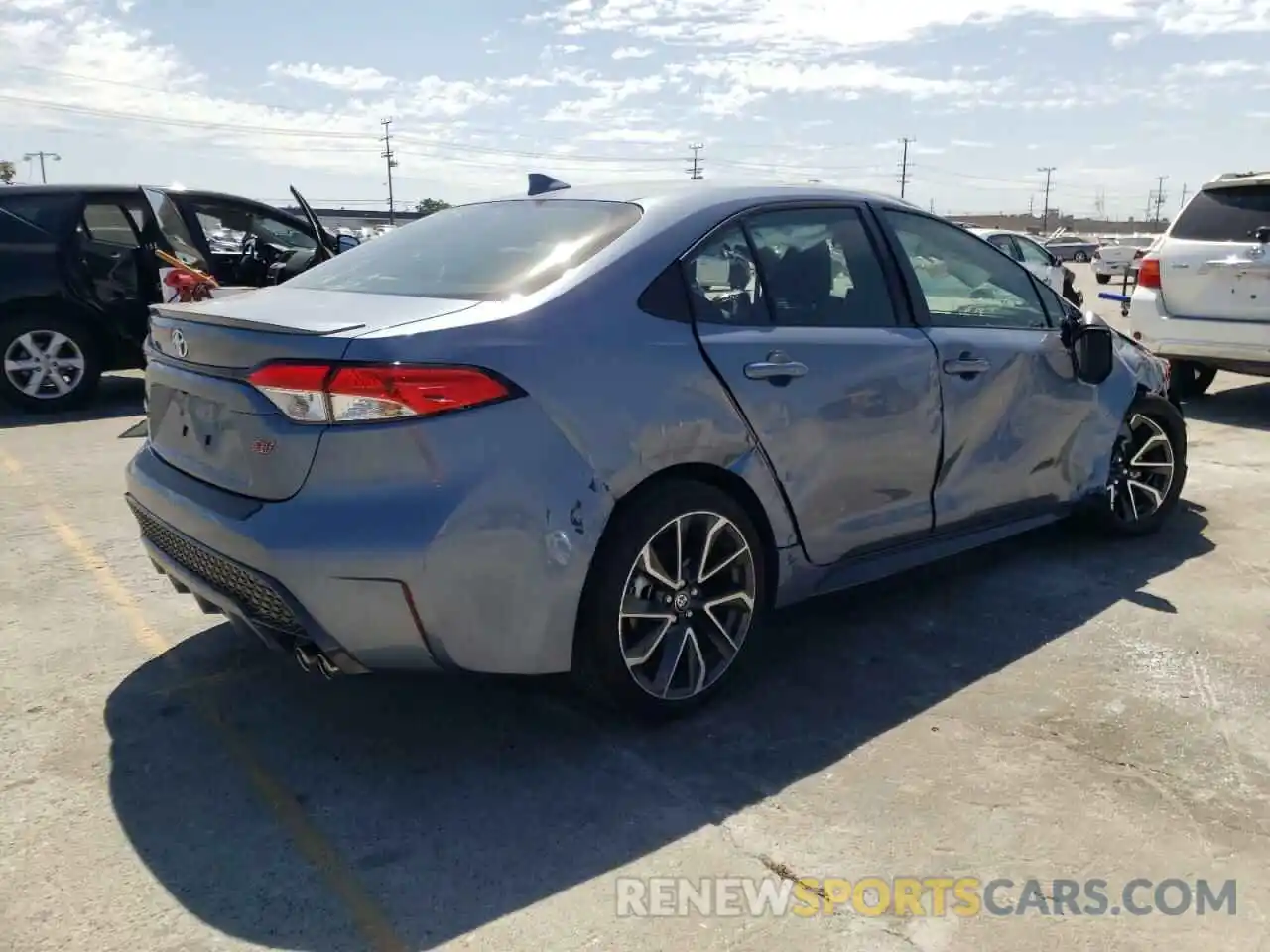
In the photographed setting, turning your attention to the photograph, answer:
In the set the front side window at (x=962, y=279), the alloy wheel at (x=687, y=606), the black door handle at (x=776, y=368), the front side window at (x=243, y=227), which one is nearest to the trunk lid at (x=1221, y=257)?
the front side window at (x=962, y=279)

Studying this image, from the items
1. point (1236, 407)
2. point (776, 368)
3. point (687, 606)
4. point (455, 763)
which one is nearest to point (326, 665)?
point (455, 763)

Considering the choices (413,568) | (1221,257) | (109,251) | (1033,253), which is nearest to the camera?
(413,568)

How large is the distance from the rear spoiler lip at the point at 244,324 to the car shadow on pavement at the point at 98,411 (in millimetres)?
5559

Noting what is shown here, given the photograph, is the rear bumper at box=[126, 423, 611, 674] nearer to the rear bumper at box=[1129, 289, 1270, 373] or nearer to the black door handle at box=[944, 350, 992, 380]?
the black door handle at box=[944, 350, 992, 380]

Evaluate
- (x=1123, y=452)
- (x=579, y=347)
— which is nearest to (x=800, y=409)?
(x=579, y=347)

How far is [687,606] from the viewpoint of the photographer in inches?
127

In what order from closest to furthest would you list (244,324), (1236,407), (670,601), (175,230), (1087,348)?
(244,324)
(670,601)
(1087,348)
(175,230)
(1236,407)

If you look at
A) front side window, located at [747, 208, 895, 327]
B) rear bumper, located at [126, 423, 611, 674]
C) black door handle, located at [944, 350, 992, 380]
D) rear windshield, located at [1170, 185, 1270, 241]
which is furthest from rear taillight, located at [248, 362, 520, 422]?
rear windshield, located at [1170, 185, 1270, 241]

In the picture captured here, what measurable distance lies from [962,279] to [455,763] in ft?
8.77

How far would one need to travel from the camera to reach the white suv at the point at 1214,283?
25.1ft

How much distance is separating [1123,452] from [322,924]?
13.5 feet

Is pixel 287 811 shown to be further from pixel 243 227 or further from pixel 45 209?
pixel 243 227

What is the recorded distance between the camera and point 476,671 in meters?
2.84

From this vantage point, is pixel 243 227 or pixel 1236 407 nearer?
pixel 1236 407
